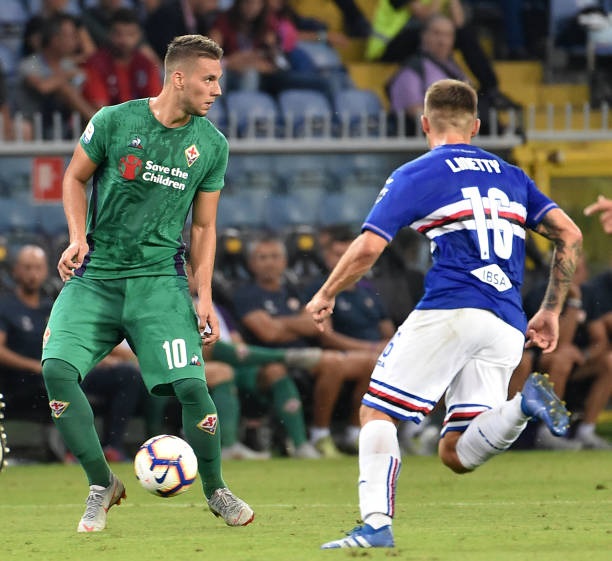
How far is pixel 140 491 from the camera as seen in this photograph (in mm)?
10148

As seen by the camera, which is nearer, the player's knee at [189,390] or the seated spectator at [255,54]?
the player's knee at [189,390]

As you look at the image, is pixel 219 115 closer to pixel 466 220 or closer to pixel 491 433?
pixel 466 220

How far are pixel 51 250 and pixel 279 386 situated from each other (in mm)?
2272

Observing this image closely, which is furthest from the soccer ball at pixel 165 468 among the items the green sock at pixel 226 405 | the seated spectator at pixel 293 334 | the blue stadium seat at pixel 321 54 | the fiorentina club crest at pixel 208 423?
the blue stadium seat at pixel 321 54

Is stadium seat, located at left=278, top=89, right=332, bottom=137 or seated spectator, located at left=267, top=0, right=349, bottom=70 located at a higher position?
seated spectator, located at left=267, top=0, right=349, bottom=70

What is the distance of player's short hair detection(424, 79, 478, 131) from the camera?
6.32 metres

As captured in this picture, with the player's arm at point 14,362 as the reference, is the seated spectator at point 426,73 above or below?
above

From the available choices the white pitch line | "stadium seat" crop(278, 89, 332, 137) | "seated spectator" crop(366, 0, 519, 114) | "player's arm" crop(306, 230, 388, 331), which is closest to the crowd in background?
"seated spectator" crop(366, 0, 519, 114)

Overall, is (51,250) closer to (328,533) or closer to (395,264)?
(395,264)

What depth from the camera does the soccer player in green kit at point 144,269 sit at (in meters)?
6.87

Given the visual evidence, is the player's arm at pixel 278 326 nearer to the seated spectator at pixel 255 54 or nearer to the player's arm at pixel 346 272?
the seated spectator at pixel 255 54

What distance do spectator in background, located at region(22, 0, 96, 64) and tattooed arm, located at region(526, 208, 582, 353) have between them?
840 centimetres

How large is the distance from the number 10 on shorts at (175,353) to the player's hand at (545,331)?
5.07 feet

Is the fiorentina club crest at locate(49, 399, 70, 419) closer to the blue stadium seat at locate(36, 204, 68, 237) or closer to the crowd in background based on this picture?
the crowd in background
